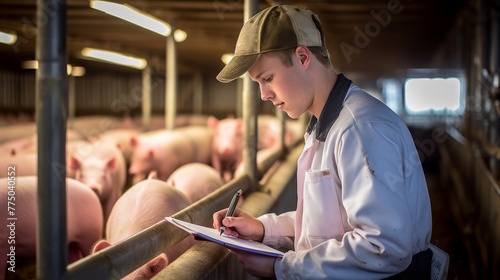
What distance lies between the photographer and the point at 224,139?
28.3 ft

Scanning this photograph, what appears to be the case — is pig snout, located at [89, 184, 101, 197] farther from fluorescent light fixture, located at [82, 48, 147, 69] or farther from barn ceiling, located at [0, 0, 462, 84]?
fluorescent light fixture, located at [82, 48, 147, 69]

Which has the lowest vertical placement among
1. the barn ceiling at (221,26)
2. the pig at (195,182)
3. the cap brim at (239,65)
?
Result: the pig at (195,182)

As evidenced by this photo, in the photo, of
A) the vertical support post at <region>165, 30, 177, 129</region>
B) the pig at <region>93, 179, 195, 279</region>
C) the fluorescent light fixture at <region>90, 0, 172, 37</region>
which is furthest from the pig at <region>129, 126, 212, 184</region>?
the pig at <region>93, 179, 195, 279</region>

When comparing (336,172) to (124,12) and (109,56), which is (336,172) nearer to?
(124,12)

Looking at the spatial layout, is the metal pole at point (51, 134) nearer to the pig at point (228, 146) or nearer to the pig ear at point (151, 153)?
the pig ear at point (151, 153)

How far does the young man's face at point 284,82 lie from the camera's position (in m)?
1.82

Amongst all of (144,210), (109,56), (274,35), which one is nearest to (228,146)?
(109,56)

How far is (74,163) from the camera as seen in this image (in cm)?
548

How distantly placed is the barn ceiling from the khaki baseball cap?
3609 millimetres

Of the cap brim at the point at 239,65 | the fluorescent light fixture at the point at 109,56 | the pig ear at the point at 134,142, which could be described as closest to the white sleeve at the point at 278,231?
the cap brim at the point at 239,65

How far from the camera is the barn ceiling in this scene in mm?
7730

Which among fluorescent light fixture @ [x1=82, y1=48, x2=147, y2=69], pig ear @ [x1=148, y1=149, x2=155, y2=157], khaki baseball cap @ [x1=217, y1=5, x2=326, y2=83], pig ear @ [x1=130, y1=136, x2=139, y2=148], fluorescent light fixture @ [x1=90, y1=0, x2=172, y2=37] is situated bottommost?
pig ear @ [x1=148, y1=149, x2=155, y2=157]

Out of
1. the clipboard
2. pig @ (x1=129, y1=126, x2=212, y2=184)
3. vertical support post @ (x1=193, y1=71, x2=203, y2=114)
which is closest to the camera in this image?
the clipboard

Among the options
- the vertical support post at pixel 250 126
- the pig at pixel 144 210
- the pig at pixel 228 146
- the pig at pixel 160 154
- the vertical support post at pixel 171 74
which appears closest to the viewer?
the pig at pixel 144 210
